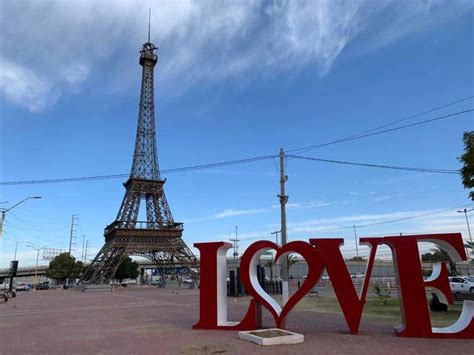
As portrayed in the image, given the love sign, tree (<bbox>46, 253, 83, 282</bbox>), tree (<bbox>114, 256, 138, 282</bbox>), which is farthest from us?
tree (<bbox>114, 256, 138, 282</bbox>)

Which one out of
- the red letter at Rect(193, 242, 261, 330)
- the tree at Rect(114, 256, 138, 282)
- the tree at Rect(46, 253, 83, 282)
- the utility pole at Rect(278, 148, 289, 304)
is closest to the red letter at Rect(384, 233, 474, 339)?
the red letter at Rect(193, 242, 261, 330)

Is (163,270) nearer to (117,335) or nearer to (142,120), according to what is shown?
(142,120)

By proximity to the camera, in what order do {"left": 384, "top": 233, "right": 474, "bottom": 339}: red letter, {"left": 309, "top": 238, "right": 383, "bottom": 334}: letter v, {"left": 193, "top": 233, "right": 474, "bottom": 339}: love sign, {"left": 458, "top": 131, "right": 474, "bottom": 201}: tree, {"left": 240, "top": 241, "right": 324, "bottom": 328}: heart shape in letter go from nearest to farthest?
{"left": 384, "top": 233, "right": 474, "bottom": 339}: red letter, {"left": 193, "top": 233, "right": 474, "bottom": 339}: love sign, {"left": 309, "top": 238, "right": 383, "bottom": 334}: letter v, {"left": 240, "top": 241, "right": 324, "bottom": 328}: heart shape in letter, {"left": 458, "top": 131, "right": 474, "bottom": 201}: tree

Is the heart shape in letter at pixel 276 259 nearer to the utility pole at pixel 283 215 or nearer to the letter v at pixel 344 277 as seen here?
the letter v at pixel 344 277

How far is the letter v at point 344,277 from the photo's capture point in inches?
448

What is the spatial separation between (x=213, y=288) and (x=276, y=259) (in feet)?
8.07

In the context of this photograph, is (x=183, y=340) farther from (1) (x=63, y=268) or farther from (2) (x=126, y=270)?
(1) (x=63, y=268)

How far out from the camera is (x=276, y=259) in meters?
12.1

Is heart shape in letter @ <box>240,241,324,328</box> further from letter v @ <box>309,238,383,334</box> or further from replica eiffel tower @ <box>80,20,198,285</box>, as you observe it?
replica eiffel tower @ <box>80,20,198,285</box>

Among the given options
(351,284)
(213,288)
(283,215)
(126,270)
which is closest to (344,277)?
(351,284)

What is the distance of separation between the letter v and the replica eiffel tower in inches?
1931

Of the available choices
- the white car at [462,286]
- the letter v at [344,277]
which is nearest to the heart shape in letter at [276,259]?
the letter v at [344,277]

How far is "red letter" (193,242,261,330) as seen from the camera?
42.5 ft

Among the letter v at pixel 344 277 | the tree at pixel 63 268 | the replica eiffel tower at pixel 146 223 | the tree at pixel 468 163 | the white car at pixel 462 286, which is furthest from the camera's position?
the tree at pixel 63 268
